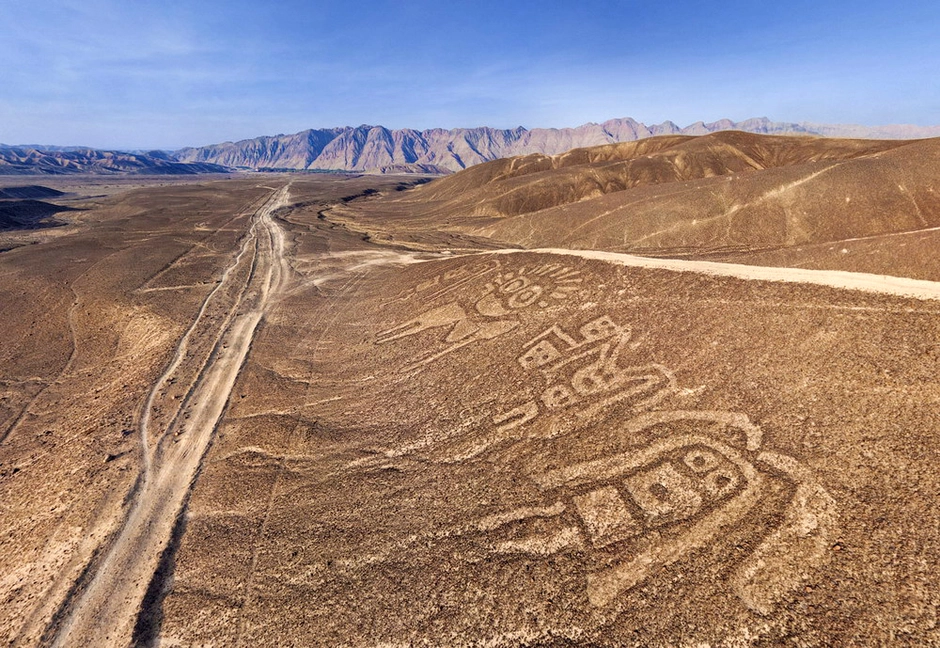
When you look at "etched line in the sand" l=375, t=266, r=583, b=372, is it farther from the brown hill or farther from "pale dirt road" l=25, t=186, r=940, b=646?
the brown hill

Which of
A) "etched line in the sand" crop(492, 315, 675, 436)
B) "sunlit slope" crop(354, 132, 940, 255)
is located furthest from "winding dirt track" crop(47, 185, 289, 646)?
"sunlit slope" crop(354, 132, 940, 255)

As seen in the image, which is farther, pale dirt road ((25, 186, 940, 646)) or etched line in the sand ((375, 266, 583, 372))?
etched line in the sand ((375, 266, 583, 372))

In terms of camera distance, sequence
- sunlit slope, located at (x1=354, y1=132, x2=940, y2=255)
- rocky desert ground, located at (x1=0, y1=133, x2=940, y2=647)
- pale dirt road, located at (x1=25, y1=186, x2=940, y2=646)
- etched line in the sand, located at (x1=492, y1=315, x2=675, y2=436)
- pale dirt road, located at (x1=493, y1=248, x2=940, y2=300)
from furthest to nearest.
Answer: sunlit slope, located at (x1=354, y1=132, x2=940, y2=255) → pale dirt road, located at (x1=493, y1=248, x2=940, y2=300) → etched line in the sand, located at (x1=492, y1=315, x2=675, y2=436) → pale dirt road, located at (x1=25, y1=186, x2=940, y2=646) → rocky desert ground, located at (x1=0, y1=133, x2=940, y2=647)

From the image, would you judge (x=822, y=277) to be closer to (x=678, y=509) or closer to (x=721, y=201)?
(x=678, y=509)

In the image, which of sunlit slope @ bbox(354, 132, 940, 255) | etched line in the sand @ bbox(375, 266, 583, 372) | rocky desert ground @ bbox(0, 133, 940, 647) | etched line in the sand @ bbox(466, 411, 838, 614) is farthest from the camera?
sunlit slope @ bbox(354, 132, 940, 255)

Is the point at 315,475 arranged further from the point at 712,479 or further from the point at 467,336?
the point at 712,479

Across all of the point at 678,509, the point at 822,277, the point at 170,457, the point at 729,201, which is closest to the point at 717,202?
the point at 729,201

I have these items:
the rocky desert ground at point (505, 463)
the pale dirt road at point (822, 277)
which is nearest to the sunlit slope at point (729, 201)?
the pale dirt road at point (822, 277)
